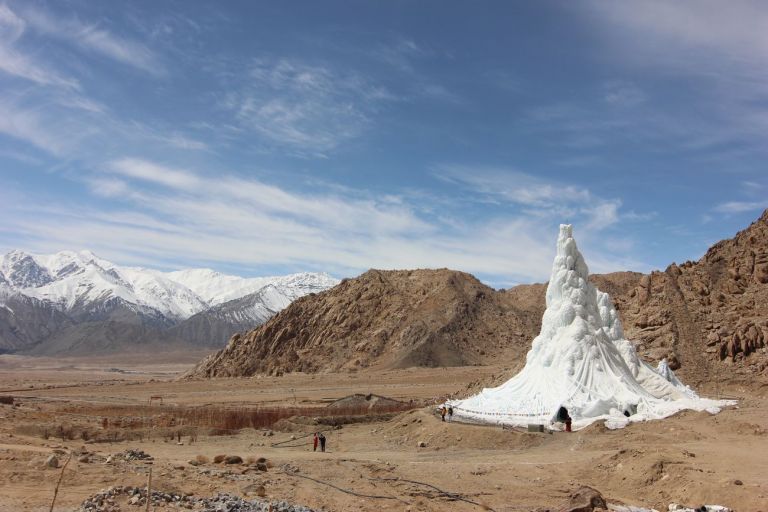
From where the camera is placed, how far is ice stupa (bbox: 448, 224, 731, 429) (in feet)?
86.3

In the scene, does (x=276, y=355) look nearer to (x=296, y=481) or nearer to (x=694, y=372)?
(x=694, y=372)

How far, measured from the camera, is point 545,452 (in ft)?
71.8

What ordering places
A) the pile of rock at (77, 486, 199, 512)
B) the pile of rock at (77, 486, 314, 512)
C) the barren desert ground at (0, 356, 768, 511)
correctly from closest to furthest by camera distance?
1. the pile of rock at (77, 486, 199, 512)
2. the pile of rock at (77, 486, 314, 512)
3. the barren desert ground at (0, 356, 768, 511)

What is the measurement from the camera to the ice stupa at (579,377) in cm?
2631

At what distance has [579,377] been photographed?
91.5 feet

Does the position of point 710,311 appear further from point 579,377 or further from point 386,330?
point 386,330

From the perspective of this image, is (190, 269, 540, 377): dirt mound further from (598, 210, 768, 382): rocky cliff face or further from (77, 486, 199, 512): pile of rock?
(77, 486, 199, 512): pile of rock

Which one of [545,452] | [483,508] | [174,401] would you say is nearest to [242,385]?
[174,401]

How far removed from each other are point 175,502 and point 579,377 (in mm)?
19204

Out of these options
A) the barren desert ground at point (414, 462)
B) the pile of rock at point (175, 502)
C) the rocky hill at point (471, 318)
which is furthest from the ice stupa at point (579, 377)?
the pile of rock at point (175, 502)

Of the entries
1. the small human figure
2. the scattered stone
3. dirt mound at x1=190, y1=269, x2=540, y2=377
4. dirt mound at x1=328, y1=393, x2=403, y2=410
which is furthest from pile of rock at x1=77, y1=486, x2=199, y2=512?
dirt mound at x1=190, y1=269, x2=540, y2=377

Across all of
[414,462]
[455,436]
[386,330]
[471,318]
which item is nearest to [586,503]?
[414,462]

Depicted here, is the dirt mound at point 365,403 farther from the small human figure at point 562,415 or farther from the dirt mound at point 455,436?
the small human figure at point 562,415

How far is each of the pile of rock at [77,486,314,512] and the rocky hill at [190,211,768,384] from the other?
31304mm
